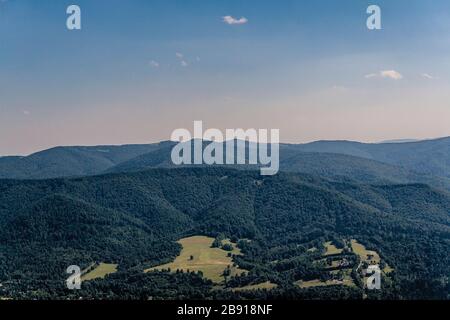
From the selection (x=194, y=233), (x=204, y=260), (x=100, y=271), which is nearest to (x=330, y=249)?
(x=204, y=260)

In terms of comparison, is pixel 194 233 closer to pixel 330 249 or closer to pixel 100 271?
pixel 100 271

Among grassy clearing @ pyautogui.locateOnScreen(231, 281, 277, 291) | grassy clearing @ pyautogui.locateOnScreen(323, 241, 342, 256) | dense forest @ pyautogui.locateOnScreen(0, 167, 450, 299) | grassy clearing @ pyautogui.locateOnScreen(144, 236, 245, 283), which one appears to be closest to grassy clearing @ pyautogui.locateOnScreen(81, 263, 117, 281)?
dense forest @ pyautogui.locateOnScreen(0, 167, 450, 299)

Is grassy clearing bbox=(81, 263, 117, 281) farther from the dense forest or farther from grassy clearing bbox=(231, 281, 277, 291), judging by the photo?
grassy clearing bbox=(231, 281, 277, 291)

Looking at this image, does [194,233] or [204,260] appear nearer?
[204,260]

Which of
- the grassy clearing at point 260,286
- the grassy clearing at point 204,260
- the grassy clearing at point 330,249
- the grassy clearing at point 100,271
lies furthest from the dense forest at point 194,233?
the grassy clearing at point 204,260

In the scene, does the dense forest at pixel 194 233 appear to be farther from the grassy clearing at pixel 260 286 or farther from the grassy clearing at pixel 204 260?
the grassy clearing at pixel 204 260
